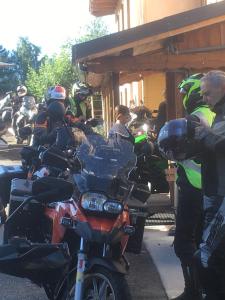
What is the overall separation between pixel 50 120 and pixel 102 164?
3.17 meters

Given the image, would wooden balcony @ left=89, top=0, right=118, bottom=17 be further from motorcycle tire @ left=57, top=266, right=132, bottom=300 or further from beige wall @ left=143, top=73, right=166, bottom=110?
motorcycle tire @ left=57, top=266, right=132, bottom=300

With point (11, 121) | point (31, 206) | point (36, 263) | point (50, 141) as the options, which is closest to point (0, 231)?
point (50, 141)

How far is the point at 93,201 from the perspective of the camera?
4.04 m

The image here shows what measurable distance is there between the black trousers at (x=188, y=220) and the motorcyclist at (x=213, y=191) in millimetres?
785

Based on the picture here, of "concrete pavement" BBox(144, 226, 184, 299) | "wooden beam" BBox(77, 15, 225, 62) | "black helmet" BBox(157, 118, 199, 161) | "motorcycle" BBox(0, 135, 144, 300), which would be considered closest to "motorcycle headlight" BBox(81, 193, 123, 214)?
"motorcycle" BBox(0, 135, 144, 300)

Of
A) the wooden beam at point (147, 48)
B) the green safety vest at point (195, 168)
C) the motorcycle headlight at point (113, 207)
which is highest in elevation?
the wooden beam at point (147, 48)

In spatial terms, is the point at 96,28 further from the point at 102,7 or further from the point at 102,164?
the point at 102,164

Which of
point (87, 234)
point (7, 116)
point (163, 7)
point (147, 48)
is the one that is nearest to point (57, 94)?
point (147, 48)

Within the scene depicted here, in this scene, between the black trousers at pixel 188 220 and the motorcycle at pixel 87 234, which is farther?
the black trousers at pixel 188 220

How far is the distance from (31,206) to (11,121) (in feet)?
51.3

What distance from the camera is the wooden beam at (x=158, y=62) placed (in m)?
8.35

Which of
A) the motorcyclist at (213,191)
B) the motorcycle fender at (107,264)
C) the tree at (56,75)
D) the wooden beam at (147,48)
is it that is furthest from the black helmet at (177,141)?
the tree at (56,75)

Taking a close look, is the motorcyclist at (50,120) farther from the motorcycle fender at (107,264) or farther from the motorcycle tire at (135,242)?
the motorcycle fender at (107,264)

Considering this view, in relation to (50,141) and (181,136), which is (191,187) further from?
(50,141)
